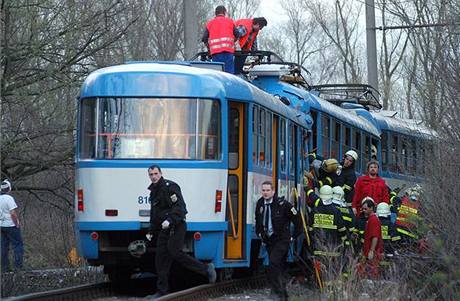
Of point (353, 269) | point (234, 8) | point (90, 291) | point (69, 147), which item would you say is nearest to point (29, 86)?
point (69, 147)

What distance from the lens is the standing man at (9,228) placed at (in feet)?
64.0

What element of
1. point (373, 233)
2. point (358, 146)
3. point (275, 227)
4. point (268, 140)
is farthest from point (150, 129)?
point (358, 146)

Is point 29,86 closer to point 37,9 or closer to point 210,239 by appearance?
point 37,9

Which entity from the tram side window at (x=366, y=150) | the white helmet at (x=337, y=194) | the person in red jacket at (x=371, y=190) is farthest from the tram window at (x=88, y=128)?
the tram side window at (x=366, y=150)

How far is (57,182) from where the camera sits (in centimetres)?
2289

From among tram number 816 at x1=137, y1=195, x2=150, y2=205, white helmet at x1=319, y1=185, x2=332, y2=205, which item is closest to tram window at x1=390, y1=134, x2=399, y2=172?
white helmet at x1=319, y1=185, x2=332, y2=205

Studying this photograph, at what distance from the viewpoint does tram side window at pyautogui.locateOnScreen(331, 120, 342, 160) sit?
72.6ft

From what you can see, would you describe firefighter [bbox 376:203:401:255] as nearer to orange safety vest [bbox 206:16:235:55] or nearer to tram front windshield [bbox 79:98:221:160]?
tram front windshield [bbox 79:98:221:160]

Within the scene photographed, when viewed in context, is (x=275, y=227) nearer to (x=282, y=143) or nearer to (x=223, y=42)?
(x=282, y=143)

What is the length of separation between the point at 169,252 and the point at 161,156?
4.22ft

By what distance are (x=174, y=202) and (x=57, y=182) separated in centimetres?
975

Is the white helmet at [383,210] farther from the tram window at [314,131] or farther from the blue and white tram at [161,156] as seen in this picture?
the tram window at [314,131]

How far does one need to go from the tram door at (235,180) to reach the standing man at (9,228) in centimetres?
566

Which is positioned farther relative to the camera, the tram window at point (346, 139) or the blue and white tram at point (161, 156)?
the tram window at point (346, 139)
